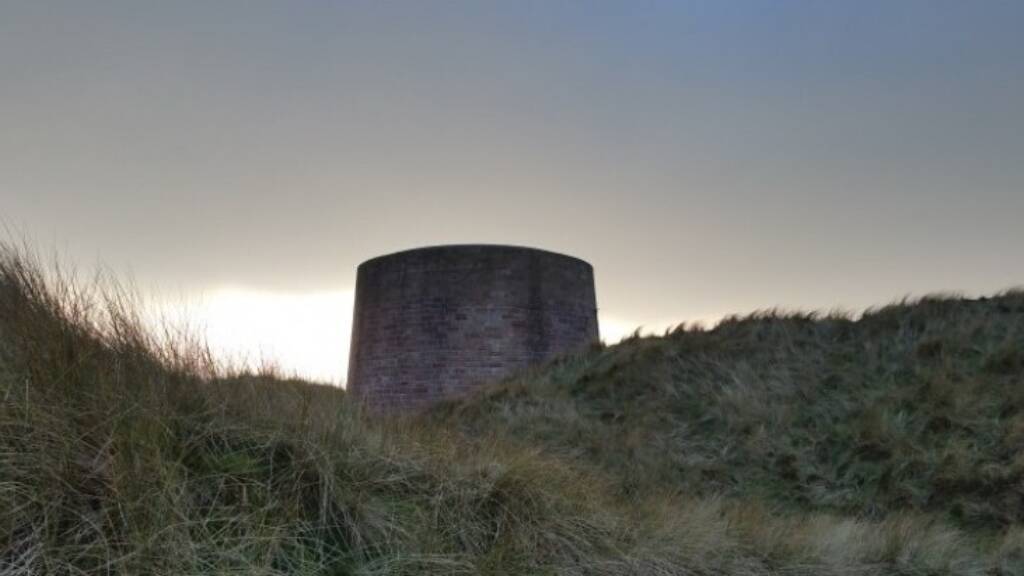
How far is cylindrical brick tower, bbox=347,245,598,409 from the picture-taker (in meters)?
14.2

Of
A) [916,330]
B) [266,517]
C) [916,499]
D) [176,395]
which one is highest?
[916,330]

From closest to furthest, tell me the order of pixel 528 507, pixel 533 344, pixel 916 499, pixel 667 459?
pixel 528 507
pixel 916 499
pixel 667 459
pixel 533 344

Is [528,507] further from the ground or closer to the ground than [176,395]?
closer to the ground

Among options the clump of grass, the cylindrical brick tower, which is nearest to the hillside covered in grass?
the clump of grass

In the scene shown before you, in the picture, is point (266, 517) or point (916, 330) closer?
point (266, 517)

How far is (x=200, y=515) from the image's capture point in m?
2.93

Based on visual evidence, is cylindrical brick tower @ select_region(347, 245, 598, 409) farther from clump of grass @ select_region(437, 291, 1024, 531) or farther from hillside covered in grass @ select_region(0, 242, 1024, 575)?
hillside covered in grass @ select_region(0, 242, 1024, 575)

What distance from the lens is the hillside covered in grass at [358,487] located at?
9.03 feet

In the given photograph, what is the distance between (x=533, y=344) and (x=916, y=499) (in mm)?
8355

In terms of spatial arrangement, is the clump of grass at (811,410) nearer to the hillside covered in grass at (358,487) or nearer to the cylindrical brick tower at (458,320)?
the hillside covered in grass at (358,487)

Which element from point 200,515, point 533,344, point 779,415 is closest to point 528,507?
point 200,515

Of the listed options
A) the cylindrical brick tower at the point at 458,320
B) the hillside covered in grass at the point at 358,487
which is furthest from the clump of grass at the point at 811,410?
→ the cylindrical brick tower at the point at 458,320

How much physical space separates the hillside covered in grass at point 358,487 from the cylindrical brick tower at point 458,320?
6.58 meters

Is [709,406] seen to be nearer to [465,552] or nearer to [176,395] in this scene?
[465,552]
